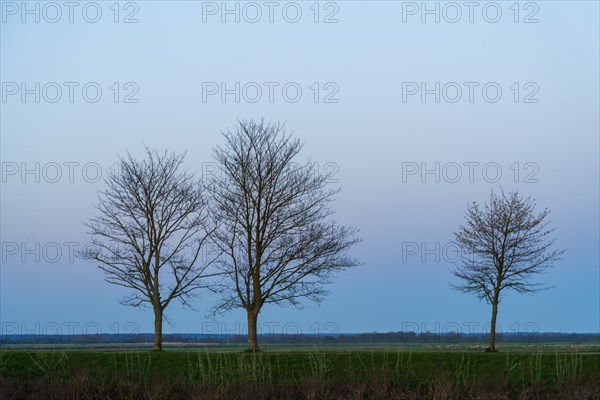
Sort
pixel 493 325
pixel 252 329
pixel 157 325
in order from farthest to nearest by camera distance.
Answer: pixel 493 325
pixel 157 325
pixel 252 329

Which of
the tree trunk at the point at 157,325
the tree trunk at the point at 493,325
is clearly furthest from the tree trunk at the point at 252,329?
the tree trunk at the point at 493,325

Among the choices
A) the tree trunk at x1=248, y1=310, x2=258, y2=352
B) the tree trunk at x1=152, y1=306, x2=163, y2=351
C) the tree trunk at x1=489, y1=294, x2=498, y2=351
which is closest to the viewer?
the tree trunk at x1=248, y1=310, x2=258, y2=352

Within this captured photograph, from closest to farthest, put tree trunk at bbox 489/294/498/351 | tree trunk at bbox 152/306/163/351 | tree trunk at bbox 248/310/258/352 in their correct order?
tree trunk at bbox 248/310/258/352, tree trunk at bbox 152/306/163/351, tree trunk at bbox 489/294/498/351

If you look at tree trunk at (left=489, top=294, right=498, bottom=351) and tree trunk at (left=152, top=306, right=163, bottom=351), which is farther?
tree trunk at (left=489, top=294, right=498, bottom=351)

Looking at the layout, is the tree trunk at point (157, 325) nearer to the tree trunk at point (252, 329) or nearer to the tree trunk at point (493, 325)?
the tree trunk at point (252, 329)

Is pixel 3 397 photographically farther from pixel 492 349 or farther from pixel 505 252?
pixel 505 252

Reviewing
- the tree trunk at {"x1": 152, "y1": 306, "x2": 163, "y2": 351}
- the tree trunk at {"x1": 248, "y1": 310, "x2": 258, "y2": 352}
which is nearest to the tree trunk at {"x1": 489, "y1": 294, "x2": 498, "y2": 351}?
the tree trunk at {"x1": 248, "y1": 310, "x2": 258, "y2": 352}

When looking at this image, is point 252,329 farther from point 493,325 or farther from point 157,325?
point 493,325

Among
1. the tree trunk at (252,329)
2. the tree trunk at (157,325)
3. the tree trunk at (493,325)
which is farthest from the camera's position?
the tree trunk at (493,325)

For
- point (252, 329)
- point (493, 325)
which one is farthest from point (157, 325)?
point (493, 325)

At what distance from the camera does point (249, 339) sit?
37.2m

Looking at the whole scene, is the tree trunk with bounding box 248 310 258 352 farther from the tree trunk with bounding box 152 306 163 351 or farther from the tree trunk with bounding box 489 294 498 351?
the tree trunk with bounding box 489 294 498 351

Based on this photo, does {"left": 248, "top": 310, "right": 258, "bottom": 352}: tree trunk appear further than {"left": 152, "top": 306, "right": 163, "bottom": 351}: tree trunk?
No

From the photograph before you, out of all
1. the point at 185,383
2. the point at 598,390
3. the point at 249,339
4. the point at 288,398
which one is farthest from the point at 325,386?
the point at 249,339
